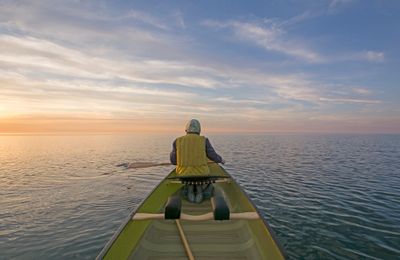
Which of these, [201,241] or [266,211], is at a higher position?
[201,241]

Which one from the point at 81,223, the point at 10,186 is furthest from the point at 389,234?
the point at 10,186

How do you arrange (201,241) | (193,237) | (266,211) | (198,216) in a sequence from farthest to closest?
(266,211) → (198,216) → (193,237) → (201,241)

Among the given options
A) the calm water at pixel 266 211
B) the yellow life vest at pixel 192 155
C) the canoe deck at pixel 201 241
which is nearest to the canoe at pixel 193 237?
the canoe deck at pixel 201 241

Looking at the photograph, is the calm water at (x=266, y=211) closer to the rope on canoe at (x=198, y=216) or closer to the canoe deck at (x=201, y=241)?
the rope on canoe at (x=198, y=216)

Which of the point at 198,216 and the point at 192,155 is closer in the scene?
the point at 198,216

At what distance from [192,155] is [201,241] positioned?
10.8ft

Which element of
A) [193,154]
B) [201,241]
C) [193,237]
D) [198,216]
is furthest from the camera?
[193,154]

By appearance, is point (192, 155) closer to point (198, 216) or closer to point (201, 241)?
point (198, 216)

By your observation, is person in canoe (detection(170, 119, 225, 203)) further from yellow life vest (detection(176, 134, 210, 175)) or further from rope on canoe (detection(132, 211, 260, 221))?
rope on canoe (detection(132, 211, 260, 221))

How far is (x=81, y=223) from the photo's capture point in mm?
10477

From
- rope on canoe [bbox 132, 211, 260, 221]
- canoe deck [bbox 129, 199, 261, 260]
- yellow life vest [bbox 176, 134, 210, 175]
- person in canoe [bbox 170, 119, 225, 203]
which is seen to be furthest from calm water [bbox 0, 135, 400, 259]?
yellow life vest [bbox 176, 134, 210, 175]

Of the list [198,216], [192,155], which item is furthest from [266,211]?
[198,216]

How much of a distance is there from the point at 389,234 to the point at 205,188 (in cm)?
655

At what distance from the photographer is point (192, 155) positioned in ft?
28.7
